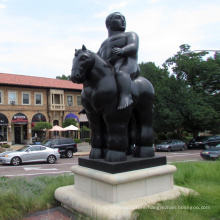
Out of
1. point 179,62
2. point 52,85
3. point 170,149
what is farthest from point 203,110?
point 52,85

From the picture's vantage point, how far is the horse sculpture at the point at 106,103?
391cm

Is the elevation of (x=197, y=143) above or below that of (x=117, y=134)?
below

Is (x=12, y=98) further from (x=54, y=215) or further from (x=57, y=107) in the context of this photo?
(x=54, y=215)

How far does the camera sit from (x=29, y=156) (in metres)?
16.0

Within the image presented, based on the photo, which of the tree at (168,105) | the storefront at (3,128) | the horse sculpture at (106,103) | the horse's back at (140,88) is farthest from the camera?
the storefront at (3,128)

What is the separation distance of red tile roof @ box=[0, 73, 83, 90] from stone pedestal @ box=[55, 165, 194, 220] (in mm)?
27660

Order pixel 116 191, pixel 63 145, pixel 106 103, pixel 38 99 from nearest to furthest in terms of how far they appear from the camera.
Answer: pixel 116 191 → pixel 106 103 → pixel 63 145 → pixel 38 99

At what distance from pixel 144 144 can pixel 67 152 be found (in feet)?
54.8

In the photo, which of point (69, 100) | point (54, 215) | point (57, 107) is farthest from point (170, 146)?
point (54, 215)

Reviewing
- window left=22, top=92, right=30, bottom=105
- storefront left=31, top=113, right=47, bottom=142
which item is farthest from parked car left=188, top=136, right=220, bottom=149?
window left=22, top=92, right=30, bottom=105

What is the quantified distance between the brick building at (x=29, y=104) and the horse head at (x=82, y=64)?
89.7ft

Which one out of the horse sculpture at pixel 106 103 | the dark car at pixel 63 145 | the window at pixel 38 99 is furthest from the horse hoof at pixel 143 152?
the window at pixel 38 99

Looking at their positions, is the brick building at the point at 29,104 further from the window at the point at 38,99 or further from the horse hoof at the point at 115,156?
the horse hoof at the point at 115,156

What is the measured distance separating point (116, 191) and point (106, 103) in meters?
1.39
